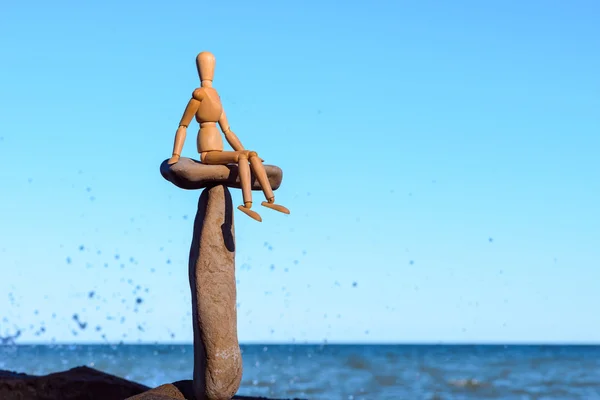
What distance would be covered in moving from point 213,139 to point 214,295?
5.67 feet

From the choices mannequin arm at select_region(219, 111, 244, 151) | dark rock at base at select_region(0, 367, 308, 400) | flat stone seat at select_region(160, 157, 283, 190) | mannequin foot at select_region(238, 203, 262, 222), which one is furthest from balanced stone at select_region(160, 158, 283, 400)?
dark rock at base at select_region(0, 367, 308, 400)

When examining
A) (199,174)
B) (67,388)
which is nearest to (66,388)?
(67,388)

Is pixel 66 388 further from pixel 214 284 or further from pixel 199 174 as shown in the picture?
pixel 199 174

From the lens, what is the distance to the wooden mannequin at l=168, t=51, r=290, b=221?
957cm

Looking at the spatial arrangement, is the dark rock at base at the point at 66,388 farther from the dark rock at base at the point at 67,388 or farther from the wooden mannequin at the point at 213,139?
the wooden mannequin at the point at 213,139

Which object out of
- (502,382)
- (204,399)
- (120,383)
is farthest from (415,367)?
(204,399)

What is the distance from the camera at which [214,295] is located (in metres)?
9.89

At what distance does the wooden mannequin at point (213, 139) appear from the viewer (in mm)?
9570

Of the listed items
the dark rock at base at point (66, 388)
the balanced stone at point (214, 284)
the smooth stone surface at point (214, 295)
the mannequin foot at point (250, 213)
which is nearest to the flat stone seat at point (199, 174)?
the balanced stone at point (214, 284)

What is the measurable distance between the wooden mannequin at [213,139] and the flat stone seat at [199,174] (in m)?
0.10

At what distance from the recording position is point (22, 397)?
13070 millimetres

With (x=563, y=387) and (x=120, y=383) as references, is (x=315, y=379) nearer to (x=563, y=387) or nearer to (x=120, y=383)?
(x=563, y=387)

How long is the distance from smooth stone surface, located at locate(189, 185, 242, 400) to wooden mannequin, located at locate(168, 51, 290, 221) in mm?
453

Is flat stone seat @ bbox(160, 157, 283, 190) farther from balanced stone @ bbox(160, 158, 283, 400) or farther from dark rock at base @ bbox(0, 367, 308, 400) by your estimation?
dark rock at base @ bbox(0, 367, 308, 400)
